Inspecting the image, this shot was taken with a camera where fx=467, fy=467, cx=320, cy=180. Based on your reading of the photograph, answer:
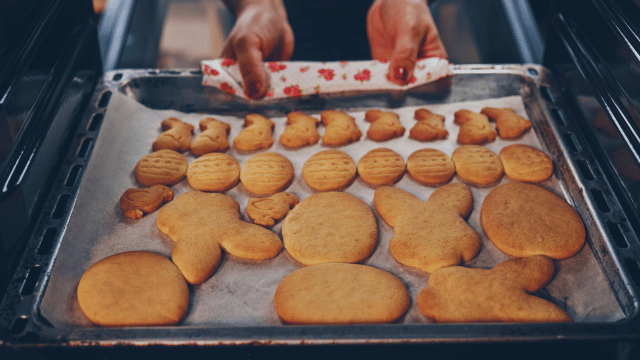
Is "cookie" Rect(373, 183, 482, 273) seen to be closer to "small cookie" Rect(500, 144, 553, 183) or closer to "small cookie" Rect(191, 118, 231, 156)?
"small cookie" Rect(500, 144, 553, 183)

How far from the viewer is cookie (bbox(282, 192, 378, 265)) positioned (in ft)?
3.82

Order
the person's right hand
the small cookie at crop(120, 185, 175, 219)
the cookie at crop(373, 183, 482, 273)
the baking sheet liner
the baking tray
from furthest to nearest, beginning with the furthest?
1. the person's right hand
2. the small cookie at crop(120, 185, 175, 219)
3. the cookie at crop(373, 183, 482, 273)
4. the baking sheet liner
5. the baking tray

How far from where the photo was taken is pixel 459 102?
169 cm

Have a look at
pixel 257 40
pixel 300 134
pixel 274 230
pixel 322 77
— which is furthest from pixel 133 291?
pixel 257 40

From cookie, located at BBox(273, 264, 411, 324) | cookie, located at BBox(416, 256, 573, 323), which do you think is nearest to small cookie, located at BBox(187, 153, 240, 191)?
cookie, located at BBox(273, 264, 411, 324)

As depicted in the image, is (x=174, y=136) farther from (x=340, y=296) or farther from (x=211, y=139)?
(x=340, y=296)

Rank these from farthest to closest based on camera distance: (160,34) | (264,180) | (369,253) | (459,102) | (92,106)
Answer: (160,34)
(459,102)
(92,106)
(264,180)
(369,253)

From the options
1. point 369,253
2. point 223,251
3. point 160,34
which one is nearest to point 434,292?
point 369,253

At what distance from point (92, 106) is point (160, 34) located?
0.76 m

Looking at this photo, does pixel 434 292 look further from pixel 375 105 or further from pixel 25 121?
pixel 25 121

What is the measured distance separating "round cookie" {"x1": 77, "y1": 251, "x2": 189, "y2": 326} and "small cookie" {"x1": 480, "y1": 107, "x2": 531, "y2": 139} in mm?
1103

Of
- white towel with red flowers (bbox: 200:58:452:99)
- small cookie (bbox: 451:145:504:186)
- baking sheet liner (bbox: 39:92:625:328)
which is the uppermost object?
white towel with red flowers (bbox: 200:58:452:99)

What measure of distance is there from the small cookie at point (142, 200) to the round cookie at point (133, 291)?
16cm

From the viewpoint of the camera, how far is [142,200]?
127 cm
